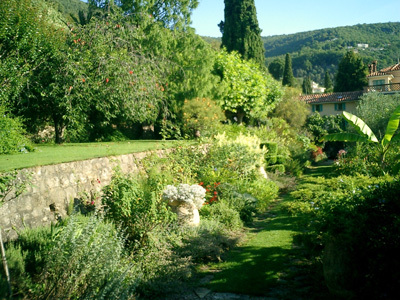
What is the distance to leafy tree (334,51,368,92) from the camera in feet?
157

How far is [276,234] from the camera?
7.86 m

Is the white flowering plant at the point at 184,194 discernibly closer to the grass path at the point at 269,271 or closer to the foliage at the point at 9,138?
the grass path at the point at 269,271

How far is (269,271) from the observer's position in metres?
5.77

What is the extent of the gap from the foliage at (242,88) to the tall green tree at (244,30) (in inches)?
177

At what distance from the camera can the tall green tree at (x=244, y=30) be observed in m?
28.8

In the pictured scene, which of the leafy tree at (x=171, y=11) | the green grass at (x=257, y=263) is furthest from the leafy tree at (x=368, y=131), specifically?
the leafy tree at (x=171, y=11)

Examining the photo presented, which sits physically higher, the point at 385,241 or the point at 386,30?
the point at 386,30

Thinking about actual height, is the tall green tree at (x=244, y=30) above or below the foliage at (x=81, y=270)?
above

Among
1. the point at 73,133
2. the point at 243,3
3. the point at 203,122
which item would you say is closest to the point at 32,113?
the point at 73,133

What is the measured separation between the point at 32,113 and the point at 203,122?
23.6ft

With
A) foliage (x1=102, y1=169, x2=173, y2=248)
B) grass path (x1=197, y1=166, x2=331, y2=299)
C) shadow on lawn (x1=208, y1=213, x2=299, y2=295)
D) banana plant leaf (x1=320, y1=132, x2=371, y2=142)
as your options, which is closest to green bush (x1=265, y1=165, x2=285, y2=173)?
banana plant leaf (x1=320, y1=132, x2=371, y2=142)

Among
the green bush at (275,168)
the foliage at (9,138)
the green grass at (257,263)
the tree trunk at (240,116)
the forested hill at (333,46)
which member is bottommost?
the green bush at (275,168)

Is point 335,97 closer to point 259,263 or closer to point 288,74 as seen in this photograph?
point 288,74

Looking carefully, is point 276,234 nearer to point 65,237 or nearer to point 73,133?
point 65,237
